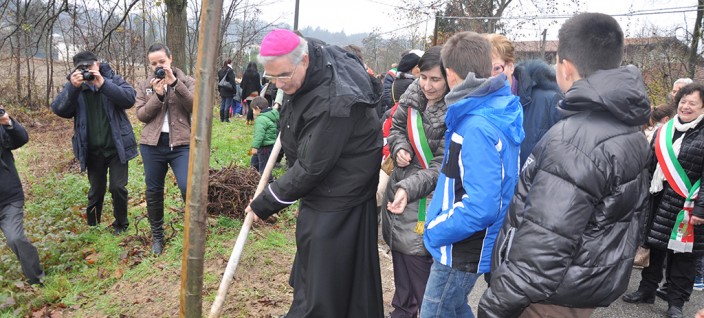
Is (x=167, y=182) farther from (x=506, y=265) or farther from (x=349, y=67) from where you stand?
(x=506, y=265)

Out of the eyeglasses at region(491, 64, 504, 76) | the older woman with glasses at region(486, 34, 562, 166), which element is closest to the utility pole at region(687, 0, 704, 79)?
the older woman with glasses at region(486, 34, 562, 166)

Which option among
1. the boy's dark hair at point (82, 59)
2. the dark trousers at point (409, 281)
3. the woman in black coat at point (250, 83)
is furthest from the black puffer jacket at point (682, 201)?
the woman in black coat at point (250, 83)

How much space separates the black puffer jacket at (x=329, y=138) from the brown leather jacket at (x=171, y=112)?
6.54ft

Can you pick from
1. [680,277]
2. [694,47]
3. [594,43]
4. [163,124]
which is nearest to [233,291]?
[163,124]

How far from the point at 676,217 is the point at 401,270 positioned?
95.6 inches

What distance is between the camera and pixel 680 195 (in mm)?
3764

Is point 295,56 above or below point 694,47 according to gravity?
below

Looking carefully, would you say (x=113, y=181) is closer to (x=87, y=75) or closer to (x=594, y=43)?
(x=87, y=75)

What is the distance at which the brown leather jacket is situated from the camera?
4.44m

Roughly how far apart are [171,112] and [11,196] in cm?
161

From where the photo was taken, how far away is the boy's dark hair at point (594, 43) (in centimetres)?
187

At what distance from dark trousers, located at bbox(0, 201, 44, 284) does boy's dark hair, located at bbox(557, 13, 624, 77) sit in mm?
4699

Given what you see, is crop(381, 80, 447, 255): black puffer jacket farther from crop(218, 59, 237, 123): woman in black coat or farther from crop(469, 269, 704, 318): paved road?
crop(218, 59, 237, 123): woman in black coat

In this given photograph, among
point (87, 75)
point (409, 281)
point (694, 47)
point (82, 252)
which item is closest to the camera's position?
point (409, 281)
